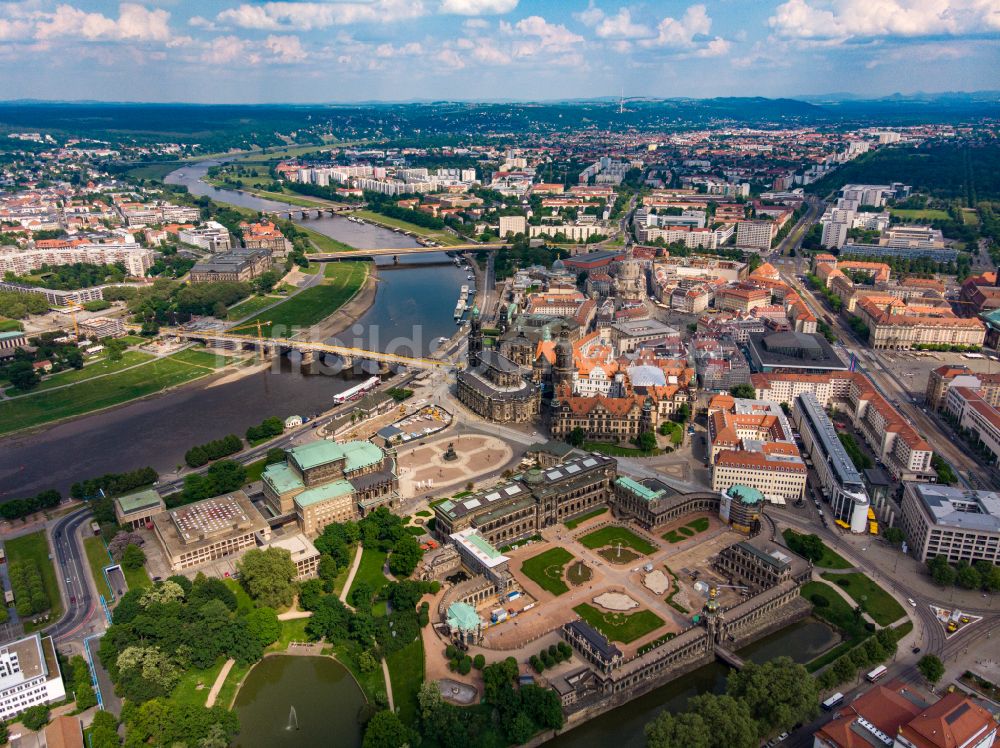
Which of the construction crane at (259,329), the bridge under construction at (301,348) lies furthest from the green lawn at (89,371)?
the construction crane at (259,329)

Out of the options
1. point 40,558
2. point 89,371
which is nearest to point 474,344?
point 89,371

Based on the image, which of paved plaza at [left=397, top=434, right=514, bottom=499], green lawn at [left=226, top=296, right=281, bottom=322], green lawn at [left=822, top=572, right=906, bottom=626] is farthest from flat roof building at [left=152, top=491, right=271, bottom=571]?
green lawn at [left=226, top=296, right=281, bottom=322]

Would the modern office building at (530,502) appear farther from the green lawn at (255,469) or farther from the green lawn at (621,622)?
the green lawn at (255,469)

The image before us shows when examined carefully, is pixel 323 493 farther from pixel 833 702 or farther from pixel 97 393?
pixel 97 393

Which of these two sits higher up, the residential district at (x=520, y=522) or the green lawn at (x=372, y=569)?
the residential district at (x=520, y=522)

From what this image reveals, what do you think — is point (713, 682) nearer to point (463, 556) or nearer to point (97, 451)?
point (463, 556)

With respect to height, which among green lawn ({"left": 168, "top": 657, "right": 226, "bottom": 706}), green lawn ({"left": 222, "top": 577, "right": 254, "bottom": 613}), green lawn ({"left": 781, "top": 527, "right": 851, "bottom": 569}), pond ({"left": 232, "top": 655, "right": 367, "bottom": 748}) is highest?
green lawn ({"left": 781, "top": 527, "right": 851, "bottom": 569})

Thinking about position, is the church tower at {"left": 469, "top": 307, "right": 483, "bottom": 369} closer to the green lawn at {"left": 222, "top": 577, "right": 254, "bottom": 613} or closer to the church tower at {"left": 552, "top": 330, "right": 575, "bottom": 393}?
the church tower at {"left": 552, "top": 330, "right": 575, "bottom": 393}

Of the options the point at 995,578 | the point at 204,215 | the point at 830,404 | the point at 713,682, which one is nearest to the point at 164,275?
the point at 204,215
